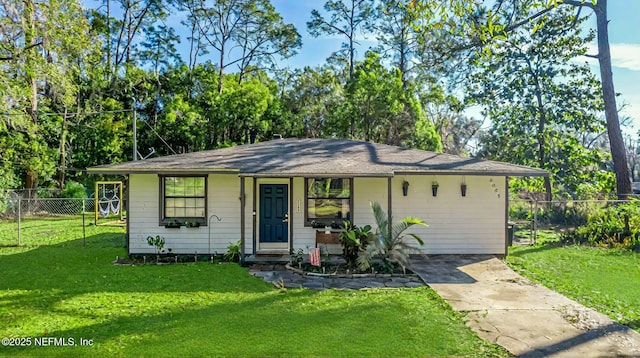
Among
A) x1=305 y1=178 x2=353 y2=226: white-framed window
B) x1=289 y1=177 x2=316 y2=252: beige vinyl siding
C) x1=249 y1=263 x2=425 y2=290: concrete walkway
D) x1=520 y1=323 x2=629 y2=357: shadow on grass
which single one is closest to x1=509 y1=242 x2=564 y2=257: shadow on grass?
x1=249 y1=263 x2=425 y2=290: concrete walkway

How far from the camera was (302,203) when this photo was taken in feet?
32.5

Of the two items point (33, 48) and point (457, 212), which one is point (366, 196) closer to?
point (457, 212)

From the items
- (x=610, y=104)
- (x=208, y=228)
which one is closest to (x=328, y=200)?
(x=208, y=228)

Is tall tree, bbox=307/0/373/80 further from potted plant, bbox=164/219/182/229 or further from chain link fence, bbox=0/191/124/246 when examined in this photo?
potted plant, bbox=164/219/182/229

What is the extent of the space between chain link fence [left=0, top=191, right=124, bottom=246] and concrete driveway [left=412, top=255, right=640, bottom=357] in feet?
32.4

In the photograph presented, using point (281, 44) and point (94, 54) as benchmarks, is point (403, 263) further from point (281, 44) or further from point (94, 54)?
point (281, 44)

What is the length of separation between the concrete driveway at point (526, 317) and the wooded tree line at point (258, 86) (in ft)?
31.6

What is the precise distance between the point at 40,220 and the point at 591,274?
1979 cm

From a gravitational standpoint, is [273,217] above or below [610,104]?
below

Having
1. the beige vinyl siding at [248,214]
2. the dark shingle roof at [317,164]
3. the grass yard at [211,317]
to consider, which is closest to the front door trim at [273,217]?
the beige vinyl siding at [248,214]

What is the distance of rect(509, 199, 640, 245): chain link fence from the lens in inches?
488

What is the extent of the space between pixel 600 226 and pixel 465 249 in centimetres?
529

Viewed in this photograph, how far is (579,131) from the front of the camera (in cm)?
2006

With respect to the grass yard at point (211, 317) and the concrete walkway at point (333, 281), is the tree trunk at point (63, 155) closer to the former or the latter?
the grass yard at point (211, 317)
